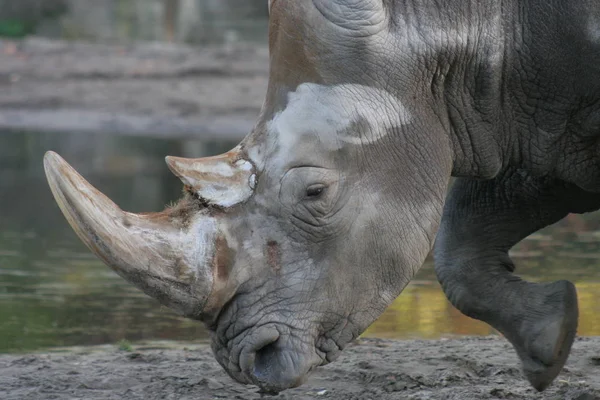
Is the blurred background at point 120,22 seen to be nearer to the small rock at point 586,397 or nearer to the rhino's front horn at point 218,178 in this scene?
the small rock at point 586,397

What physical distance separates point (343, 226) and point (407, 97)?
1.70 feet

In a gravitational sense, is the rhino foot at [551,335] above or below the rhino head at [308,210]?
below

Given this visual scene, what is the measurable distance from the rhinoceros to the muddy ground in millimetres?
1248

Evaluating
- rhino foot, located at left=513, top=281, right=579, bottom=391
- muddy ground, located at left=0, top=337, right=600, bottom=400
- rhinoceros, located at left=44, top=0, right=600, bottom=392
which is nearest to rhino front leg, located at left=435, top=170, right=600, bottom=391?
rhino foot, located at left=513, top=281, right=579, bottom=391

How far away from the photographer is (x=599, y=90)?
4840 millimetres

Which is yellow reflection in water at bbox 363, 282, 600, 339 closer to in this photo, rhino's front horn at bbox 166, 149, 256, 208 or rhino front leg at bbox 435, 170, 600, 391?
rhino front leg at bbox 435, 170, 600, 391

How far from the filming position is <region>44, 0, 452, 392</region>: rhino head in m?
4.48

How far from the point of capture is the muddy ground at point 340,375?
582cm

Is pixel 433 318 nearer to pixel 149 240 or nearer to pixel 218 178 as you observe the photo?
pixel 218 178

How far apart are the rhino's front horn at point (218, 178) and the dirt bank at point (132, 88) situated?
1153cm

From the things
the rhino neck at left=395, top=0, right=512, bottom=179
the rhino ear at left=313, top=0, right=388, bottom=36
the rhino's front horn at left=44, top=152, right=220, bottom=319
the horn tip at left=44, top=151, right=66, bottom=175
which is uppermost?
the rhino ear at left=313, top=0, right=388, bottom=36

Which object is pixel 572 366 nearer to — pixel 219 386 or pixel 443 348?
pixel 443 348

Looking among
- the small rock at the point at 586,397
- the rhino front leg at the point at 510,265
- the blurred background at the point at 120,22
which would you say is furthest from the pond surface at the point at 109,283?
the blurred background at the point at 120,22

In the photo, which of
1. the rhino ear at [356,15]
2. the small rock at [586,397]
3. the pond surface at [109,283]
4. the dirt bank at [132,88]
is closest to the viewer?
the rhino ear at [356,15]
